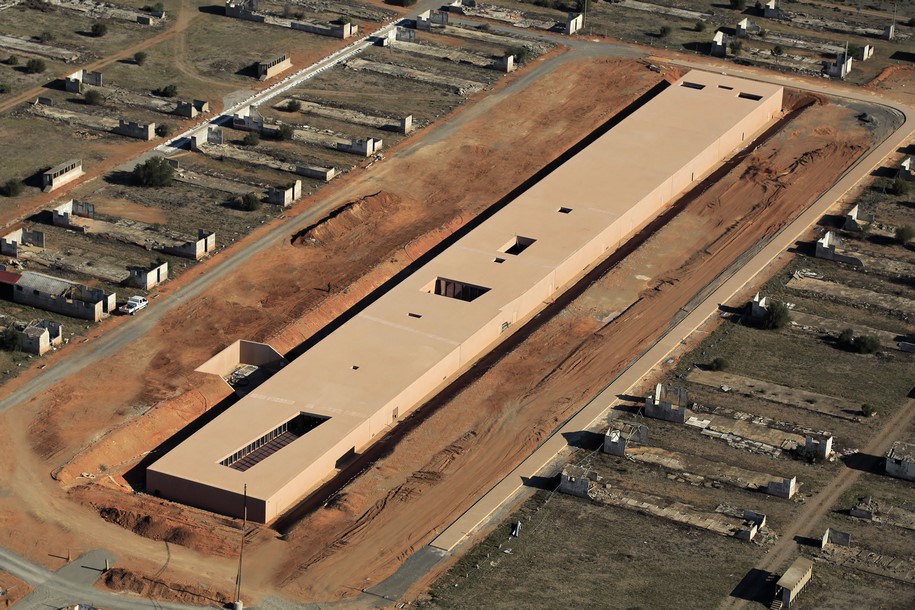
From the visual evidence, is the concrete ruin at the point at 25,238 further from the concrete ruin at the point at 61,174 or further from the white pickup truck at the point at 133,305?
the white pickup truck at the point at 133,305

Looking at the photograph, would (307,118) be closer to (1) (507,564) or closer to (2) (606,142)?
(2) (606,142)

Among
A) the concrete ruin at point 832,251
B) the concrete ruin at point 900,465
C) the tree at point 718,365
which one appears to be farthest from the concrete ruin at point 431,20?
the concrete ruin at point 900,465

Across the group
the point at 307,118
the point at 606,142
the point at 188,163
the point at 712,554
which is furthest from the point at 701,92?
the point at 712,554

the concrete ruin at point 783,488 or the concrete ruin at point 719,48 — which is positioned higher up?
the concrete ruin at point 719,48

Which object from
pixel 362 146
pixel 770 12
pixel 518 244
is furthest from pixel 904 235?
pixel 770 12

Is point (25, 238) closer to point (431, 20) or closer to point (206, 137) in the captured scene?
point (206, 137)

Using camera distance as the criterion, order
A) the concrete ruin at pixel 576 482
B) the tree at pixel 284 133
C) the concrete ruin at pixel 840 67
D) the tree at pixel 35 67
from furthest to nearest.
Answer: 1. the concrete ruin at pixel 840 67
2. the tree at pixel 35 67
3. the tree at pixel 284 133
4. the concrete ruin at pixel 576 482
